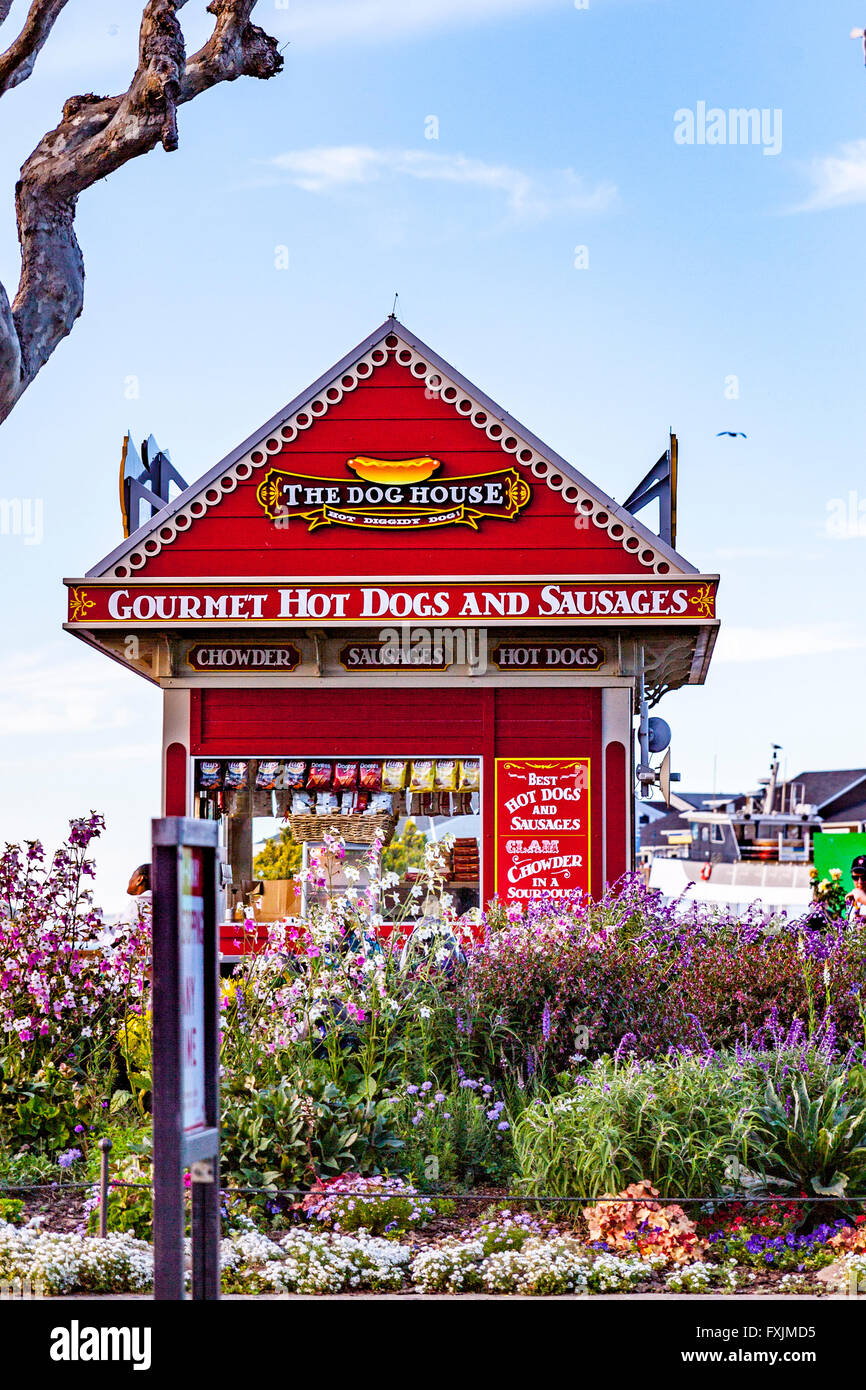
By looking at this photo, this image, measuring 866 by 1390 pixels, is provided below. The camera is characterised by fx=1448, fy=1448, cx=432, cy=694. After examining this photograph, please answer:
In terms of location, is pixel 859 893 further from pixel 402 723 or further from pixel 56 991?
pixel 56 991

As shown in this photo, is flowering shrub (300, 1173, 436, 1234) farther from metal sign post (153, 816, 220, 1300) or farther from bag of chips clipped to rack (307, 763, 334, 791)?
bag of chips clipped to rack (307, 763, 334, 791)

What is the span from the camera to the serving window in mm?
15422

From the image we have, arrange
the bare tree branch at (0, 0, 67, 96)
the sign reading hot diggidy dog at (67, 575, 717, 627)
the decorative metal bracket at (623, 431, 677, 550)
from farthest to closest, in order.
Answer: the decorative metal bracket at (623, 431, 677, 550) → the sign reading hot diggidy dog at (67, 575, 717, 627) → the bare tree branch at (0, 0, 67, 96)

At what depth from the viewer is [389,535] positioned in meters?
15.2

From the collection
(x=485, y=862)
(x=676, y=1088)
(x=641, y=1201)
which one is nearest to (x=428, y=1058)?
(x=676, y=1088)

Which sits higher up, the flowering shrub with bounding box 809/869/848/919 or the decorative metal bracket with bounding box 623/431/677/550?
the decorative metal bracket with bounding box 623/431/677/550

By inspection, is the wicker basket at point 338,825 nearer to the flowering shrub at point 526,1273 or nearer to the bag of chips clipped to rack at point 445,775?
the bag of chips clipped to rack at point 445,775

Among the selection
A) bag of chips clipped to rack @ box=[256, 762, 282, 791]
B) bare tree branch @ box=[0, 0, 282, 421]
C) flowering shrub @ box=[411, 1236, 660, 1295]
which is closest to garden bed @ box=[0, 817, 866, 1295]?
flowering shrub @ box=[411, 1236, 660, 1295]

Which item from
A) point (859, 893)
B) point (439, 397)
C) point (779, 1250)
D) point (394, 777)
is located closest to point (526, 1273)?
point (779, 1250)

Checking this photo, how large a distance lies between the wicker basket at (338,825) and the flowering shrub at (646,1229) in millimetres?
8231

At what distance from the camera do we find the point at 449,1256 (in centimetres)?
665

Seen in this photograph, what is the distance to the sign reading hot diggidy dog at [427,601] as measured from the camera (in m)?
14.4

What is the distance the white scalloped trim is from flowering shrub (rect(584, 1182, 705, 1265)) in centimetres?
879

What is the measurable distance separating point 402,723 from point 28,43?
303 inches
